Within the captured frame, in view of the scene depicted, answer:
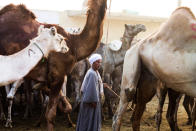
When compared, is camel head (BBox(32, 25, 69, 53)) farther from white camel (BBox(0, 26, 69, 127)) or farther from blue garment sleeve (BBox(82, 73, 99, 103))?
blue garment sleeve (BBox(82, 73, 99, 103))

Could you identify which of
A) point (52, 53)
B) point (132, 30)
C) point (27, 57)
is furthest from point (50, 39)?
point (132, 30)

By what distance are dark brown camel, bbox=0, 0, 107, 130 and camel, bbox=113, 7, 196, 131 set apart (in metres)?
0.93

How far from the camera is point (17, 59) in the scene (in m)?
3.64

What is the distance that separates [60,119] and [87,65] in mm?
1887

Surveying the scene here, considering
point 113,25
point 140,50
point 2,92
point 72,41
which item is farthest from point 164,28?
point 113,25

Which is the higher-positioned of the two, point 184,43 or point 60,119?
point 184,43

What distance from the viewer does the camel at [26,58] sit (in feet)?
11.6

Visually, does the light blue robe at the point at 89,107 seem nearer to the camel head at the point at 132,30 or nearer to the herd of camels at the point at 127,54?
the herd of camels at the point at 127,54

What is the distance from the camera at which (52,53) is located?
598cm

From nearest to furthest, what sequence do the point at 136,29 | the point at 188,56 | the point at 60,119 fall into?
the point at 188,56 → the point at 60,119 → the point at 136,29

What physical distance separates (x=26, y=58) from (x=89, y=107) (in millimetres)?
2640

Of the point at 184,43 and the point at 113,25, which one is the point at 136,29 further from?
the point at 113,25

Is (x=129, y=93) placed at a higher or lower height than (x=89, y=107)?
higher

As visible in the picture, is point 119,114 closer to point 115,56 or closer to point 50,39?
point 50,39
